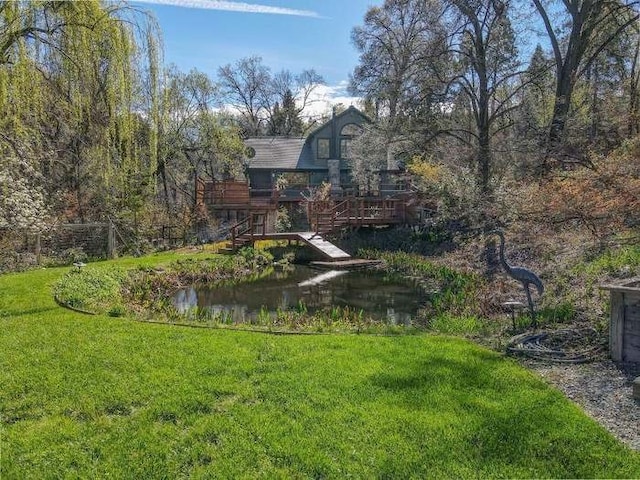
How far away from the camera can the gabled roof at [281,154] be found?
27.7 metres

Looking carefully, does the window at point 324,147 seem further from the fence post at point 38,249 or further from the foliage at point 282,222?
the fence post at point 38,249

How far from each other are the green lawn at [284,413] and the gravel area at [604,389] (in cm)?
18

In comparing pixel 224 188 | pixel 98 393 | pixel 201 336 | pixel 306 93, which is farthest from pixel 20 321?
pixel 306 93

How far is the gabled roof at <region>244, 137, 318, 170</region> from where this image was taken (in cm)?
2770

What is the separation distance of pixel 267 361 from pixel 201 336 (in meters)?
1.37

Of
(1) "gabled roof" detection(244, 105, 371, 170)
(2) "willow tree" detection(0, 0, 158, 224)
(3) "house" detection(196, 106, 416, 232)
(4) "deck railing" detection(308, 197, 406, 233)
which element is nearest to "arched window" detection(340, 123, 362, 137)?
(3) "house" detection(196, 106, 416, 232)

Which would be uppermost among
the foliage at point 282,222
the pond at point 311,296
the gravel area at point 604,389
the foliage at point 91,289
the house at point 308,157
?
the house at point 308,157

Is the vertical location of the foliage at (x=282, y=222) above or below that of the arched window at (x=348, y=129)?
below

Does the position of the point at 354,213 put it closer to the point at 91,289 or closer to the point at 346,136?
the point at 91,289

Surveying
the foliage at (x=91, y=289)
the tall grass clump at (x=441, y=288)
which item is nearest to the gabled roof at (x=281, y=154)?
the tall grass clump at (x=441, y=288)

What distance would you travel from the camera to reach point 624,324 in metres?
4.85

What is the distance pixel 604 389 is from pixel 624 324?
3.18 feet

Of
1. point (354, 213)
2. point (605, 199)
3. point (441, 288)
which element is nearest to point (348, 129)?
point (354, 213)

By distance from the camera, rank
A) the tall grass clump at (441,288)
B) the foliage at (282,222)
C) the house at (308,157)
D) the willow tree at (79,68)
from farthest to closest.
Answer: the house at (308,157) → the foliage at (282,222) → the tall grass clump at (441,288) → the willow tree at (79,68)
